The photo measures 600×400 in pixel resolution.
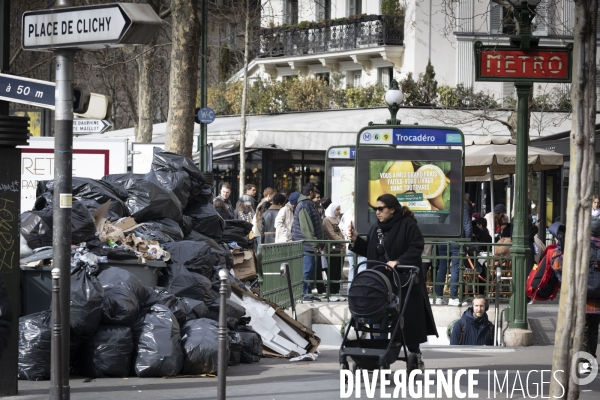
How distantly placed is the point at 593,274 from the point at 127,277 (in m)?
4.34

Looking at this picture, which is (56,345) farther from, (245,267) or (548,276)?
(245,267)

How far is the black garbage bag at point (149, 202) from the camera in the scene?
11.3m

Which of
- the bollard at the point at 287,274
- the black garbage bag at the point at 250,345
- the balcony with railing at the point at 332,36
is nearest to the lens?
the black garbage bag at the point at 250,345

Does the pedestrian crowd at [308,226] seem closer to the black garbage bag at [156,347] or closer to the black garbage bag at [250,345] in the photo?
the black garbage bag at [250,345]

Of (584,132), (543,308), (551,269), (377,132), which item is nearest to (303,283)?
(377,132)

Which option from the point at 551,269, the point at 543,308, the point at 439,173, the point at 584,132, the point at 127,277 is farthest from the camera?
the point at 543,308

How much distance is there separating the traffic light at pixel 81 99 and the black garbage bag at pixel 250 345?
3574mm

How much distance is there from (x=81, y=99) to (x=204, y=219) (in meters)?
4.93

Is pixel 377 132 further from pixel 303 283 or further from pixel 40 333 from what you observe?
pixel 40 333

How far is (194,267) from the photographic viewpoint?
1052 centimetres

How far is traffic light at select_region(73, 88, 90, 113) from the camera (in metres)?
7.47

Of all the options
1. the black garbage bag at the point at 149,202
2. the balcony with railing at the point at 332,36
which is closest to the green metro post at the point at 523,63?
the black garbage bag at the point at 149,202

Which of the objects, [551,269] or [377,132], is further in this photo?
[377,132]

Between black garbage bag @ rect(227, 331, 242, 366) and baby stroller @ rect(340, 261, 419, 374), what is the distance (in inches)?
47.1
